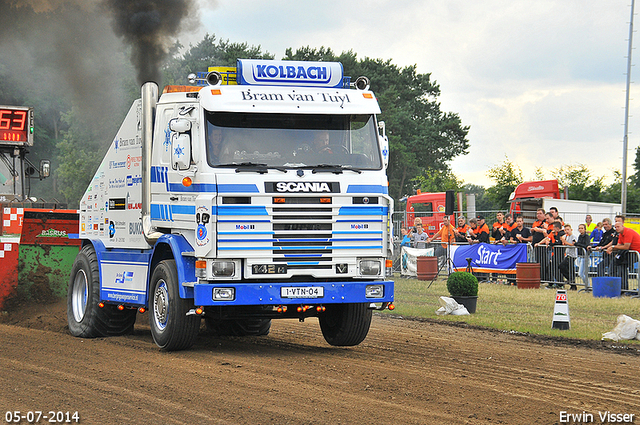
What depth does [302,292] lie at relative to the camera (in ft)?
32.2

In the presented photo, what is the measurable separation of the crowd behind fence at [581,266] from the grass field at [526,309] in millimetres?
735

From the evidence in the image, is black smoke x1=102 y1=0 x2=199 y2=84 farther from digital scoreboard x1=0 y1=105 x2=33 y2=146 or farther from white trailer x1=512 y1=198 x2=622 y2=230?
white trailer x1=512 y1=198 x2=622 y2=230

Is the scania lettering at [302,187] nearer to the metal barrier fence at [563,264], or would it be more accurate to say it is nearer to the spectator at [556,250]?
the metal barrier fence at [563,264]

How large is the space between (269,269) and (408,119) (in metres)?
61.6

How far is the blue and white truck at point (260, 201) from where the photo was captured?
967 centimetres

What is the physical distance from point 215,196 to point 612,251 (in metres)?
13.3

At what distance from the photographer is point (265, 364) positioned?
30.8 feet

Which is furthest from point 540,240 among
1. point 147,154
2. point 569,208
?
point 147,154

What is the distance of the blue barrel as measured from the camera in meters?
18.3

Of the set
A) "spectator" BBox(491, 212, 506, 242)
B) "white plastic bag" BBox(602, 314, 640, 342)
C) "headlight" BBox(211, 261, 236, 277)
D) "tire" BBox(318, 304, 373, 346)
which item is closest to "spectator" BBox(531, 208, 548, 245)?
"spectator" BBox(491, 212, 506, 242)

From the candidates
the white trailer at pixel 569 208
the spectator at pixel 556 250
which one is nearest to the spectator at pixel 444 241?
the spectator at pixel 556 250

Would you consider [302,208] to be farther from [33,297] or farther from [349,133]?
[33,297]

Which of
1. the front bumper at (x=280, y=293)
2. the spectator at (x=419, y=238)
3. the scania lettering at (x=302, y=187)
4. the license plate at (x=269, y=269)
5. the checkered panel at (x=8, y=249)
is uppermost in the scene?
the scania lettering at (x=302, y=187)

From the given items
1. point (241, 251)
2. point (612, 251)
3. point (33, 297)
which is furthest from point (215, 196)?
point (612, 251)
